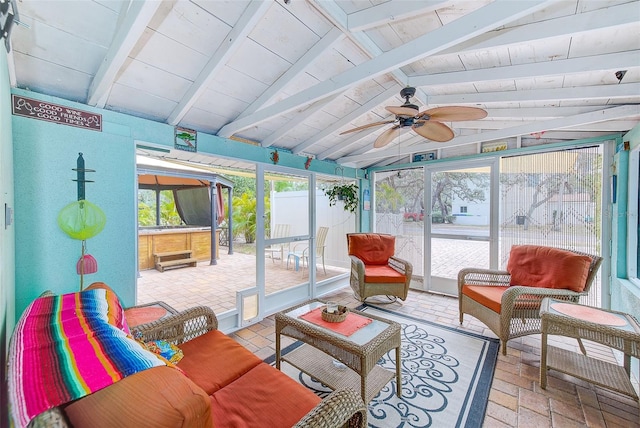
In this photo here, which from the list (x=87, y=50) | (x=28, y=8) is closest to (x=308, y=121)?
(x=87, y=50)

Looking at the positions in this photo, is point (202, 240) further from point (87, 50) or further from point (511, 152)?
point (511, 152)

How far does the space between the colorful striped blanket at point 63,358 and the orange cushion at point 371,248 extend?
325 centimetres

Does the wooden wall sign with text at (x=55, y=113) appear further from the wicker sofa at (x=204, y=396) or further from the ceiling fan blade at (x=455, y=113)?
the ceiling fan blade at (x=455, y=113)

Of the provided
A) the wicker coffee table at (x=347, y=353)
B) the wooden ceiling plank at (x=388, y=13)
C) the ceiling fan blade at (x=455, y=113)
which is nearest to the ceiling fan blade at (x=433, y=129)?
the ceiling fan blade at (x=455, y=113)

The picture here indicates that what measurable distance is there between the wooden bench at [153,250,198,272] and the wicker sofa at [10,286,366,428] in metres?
4.46

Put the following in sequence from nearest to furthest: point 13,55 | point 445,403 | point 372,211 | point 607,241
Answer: point 13,55 → point 445,403 → point 607,241 → point 372,211

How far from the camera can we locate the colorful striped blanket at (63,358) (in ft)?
2.27

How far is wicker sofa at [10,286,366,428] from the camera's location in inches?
26.7

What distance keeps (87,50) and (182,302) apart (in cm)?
313

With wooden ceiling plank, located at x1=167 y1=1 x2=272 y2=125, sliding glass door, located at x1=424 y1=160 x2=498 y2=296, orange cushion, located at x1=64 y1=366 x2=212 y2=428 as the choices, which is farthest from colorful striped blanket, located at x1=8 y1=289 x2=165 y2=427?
sliding glass door, located at x1=424 y1=160 x2=498 y2=296

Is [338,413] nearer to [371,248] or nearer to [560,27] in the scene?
[560,27]

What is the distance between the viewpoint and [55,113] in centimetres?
189

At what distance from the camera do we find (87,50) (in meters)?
1.67

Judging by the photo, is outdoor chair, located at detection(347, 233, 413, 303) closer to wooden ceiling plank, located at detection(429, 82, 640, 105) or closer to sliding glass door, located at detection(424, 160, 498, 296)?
sliding glass door, located at detection(424, 160, 498, 296)
